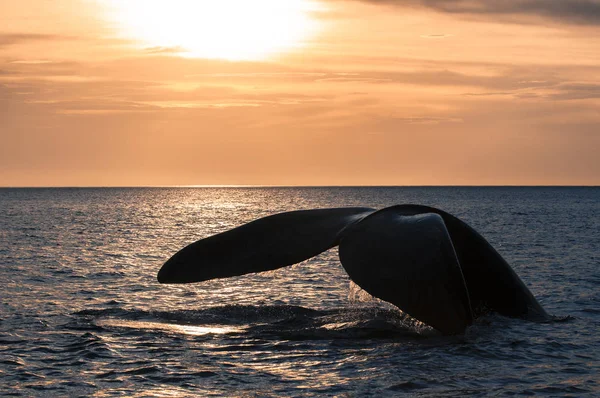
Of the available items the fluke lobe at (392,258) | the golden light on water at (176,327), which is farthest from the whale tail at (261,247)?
the golden light on water at (176,327)

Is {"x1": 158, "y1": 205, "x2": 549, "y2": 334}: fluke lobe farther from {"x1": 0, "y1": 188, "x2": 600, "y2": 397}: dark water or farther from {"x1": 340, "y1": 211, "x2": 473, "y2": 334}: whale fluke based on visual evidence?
{"x1": 0, "y1": 188, "x2": 600, "y2": 397}: dark water

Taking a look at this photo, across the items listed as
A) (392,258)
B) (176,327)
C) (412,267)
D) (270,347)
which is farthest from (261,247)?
(176,327)

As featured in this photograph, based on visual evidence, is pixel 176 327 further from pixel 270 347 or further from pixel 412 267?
pixel 412 267

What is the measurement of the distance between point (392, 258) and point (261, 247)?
8.15ft

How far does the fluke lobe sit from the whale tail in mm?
15

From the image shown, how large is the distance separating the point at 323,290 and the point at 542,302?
6.09 metres

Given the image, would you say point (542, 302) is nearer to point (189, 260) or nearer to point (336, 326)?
point (336, 326)

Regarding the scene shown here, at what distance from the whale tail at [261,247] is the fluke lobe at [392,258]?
15 millimetres

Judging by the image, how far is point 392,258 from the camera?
11391mm

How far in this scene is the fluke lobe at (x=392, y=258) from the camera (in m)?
10.9

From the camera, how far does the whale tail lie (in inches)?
494

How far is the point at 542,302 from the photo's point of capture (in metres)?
22.0

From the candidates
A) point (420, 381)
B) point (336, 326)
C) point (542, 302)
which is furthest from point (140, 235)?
point (420, 381)

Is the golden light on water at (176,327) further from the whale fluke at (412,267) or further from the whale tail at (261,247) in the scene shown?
the whale fluke at (412,267)
